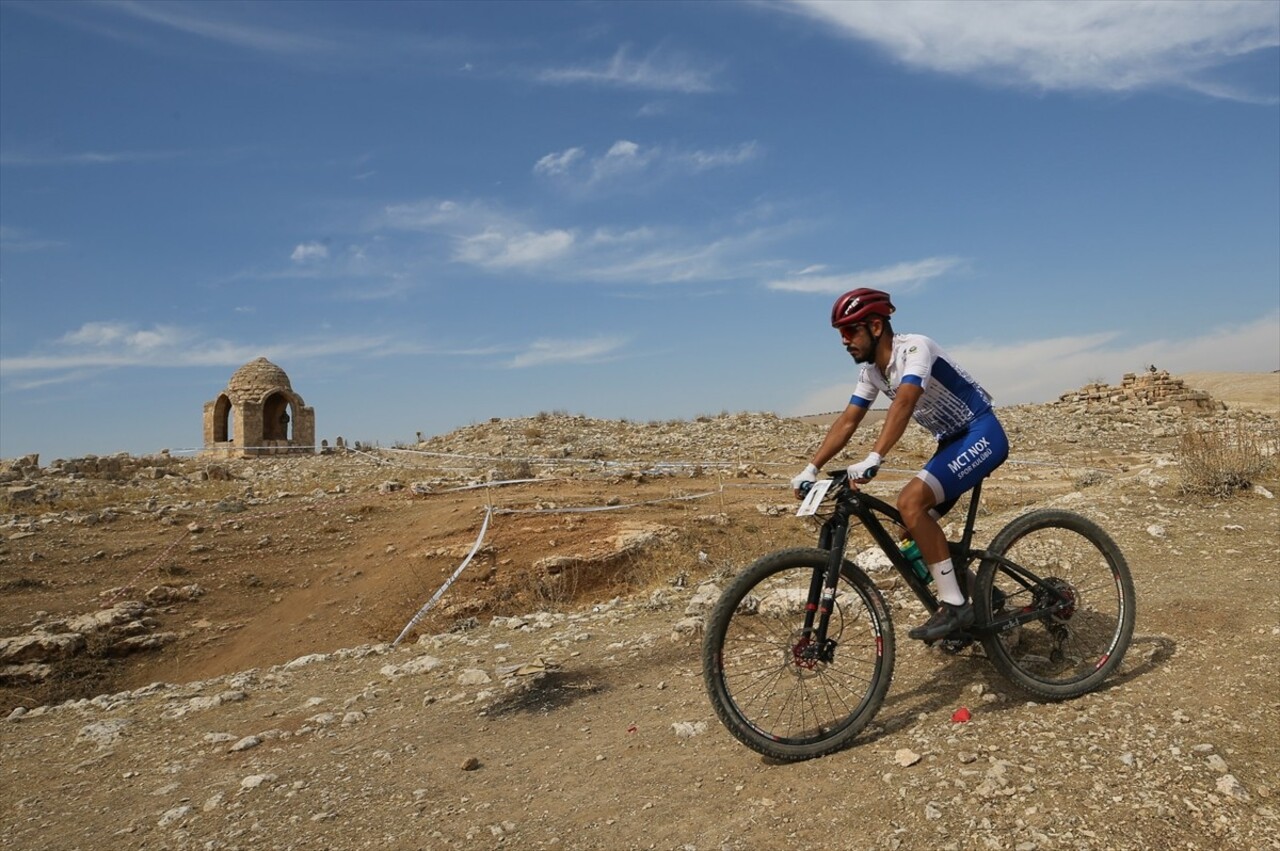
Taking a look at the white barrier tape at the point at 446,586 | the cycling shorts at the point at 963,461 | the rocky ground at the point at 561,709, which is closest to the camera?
the rocky ground at the point at 561,709

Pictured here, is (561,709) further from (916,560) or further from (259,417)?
(259,417)

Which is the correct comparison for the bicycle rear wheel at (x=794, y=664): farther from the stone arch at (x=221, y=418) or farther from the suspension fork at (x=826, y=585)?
the stone arch at (x=221, y=418)

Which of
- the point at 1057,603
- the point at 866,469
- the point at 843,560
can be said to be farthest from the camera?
the point at 1057,603

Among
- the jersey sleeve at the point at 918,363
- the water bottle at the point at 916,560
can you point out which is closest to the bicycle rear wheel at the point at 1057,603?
the water bottle at the point at 916,560

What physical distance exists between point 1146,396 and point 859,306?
35256 mm

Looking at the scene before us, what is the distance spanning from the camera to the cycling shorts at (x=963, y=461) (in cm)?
384

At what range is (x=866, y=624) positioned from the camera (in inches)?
160

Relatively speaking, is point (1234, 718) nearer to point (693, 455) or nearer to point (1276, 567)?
point (1276, 567)

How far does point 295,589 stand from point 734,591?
984 centimetres

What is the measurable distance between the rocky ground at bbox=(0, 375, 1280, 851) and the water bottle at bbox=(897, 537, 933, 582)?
2.18 feet

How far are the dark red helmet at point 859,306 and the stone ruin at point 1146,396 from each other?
32.4 metres

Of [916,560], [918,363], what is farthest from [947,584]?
[918,363]

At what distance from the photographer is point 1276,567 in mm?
5965

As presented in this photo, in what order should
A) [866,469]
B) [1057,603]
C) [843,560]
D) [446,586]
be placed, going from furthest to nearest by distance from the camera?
[446,586], [1057,603], [843,560], [866,469]
